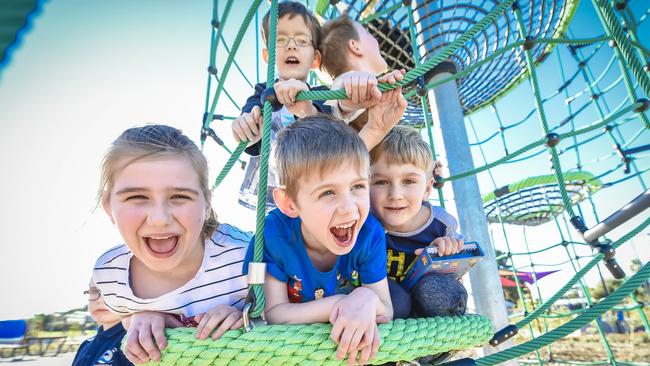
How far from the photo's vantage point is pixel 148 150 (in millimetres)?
755

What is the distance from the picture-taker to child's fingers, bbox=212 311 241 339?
51 centimetres

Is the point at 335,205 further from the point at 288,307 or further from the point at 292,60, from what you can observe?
the point at 292,60

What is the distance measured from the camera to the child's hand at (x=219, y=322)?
51 cm

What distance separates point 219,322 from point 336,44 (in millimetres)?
884

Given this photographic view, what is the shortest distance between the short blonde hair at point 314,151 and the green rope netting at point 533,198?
2116 mm

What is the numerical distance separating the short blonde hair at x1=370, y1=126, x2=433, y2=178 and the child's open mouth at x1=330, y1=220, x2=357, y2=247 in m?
0.28

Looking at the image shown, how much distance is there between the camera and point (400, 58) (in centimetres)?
195

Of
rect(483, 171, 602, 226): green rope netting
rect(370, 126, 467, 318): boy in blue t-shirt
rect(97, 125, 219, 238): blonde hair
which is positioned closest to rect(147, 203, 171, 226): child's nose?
rect(97, 125, 219, 238): blonde hair

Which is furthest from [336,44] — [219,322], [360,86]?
[219,322]

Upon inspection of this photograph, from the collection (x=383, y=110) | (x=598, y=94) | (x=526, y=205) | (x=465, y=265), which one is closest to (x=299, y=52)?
(x=383, y=110)

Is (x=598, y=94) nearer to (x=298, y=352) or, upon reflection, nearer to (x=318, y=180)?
(x=318, y=180)

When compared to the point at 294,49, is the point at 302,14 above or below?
above

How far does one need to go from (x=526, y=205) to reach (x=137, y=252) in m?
2.80

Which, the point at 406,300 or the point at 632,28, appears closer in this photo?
the point at 406,300
